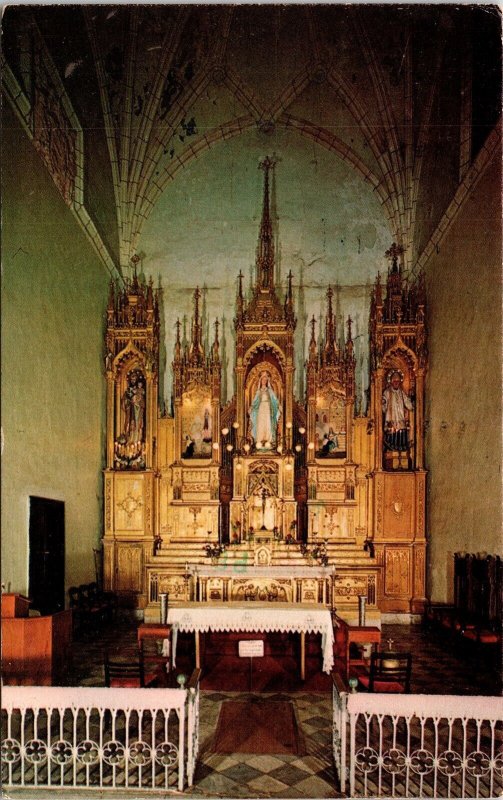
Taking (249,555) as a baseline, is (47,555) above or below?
above

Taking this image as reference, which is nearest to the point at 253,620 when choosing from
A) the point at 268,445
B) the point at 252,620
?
the point at 252,620

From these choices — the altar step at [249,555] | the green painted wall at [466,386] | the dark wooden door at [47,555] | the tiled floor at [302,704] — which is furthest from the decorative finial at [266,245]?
the tiled floor at [302,704]

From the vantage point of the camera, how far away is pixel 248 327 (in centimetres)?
1411

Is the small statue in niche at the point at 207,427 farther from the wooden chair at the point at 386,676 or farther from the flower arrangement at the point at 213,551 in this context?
the wooden chair at the point at 386,676

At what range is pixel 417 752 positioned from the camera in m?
5.97

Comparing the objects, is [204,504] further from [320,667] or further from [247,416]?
[320,667]

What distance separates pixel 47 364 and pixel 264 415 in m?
4.79

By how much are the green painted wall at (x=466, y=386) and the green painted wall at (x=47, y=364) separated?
6.27 meters

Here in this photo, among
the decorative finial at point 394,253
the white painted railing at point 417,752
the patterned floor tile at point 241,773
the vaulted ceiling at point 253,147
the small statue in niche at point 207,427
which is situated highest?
the vaulted ceiling at point 253,147

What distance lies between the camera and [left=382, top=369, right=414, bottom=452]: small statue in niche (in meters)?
13.8

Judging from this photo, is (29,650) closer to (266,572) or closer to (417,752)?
(417,752)

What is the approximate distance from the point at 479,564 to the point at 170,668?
15.4ft

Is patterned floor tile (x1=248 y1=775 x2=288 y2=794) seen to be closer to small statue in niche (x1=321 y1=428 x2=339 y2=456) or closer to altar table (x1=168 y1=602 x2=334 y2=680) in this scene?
altar table (x1=168 y1=602 x2=334 y2=680)

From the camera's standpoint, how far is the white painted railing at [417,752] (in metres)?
5.68
